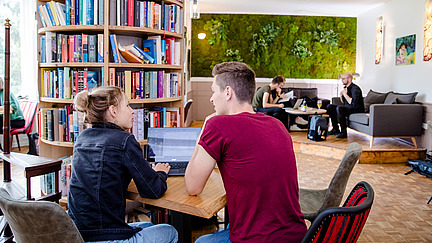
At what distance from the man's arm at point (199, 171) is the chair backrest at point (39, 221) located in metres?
0.53

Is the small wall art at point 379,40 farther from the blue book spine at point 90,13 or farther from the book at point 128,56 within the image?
the blue book spine at point 90,13

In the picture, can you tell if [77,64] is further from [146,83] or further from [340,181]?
[340,181]

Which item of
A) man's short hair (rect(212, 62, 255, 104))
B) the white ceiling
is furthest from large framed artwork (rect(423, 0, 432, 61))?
man's short hair (rect(212, 62, 255, 104))

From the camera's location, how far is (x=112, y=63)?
3.20 meters

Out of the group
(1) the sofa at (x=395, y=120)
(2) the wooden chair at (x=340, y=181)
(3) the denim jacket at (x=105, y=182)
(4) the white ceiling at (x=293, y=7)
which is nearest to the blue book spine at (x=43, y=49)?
(3) the denim jacket at (x=105, y=182)

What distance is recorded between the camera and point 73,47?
3.22 meters

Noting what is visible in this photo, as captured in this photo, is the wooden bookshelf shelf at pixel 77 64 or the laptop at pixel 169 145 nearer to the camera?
the laptop at pixel 169 145

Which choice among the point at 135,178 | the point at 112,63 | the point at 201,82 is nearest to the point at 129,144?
the point at 135,178

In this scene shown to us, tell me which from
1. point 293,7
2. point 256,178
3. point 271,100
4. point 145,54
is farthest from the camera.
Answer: point 293,7

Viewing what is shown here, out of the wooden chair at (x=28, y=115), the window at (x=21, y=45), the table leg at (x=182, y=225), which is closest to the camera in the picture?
the table leg at (x=182, y=225)

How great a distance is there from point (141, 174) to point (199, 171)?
0.29m

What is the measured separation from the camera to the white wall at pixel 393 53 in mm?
6738

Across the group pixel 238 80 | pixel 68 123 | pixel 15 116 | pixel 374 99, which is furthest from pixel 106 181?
pixel 374 99

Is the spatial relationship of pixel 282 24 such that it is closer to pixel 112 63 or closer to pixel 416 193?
pixel 416 193
